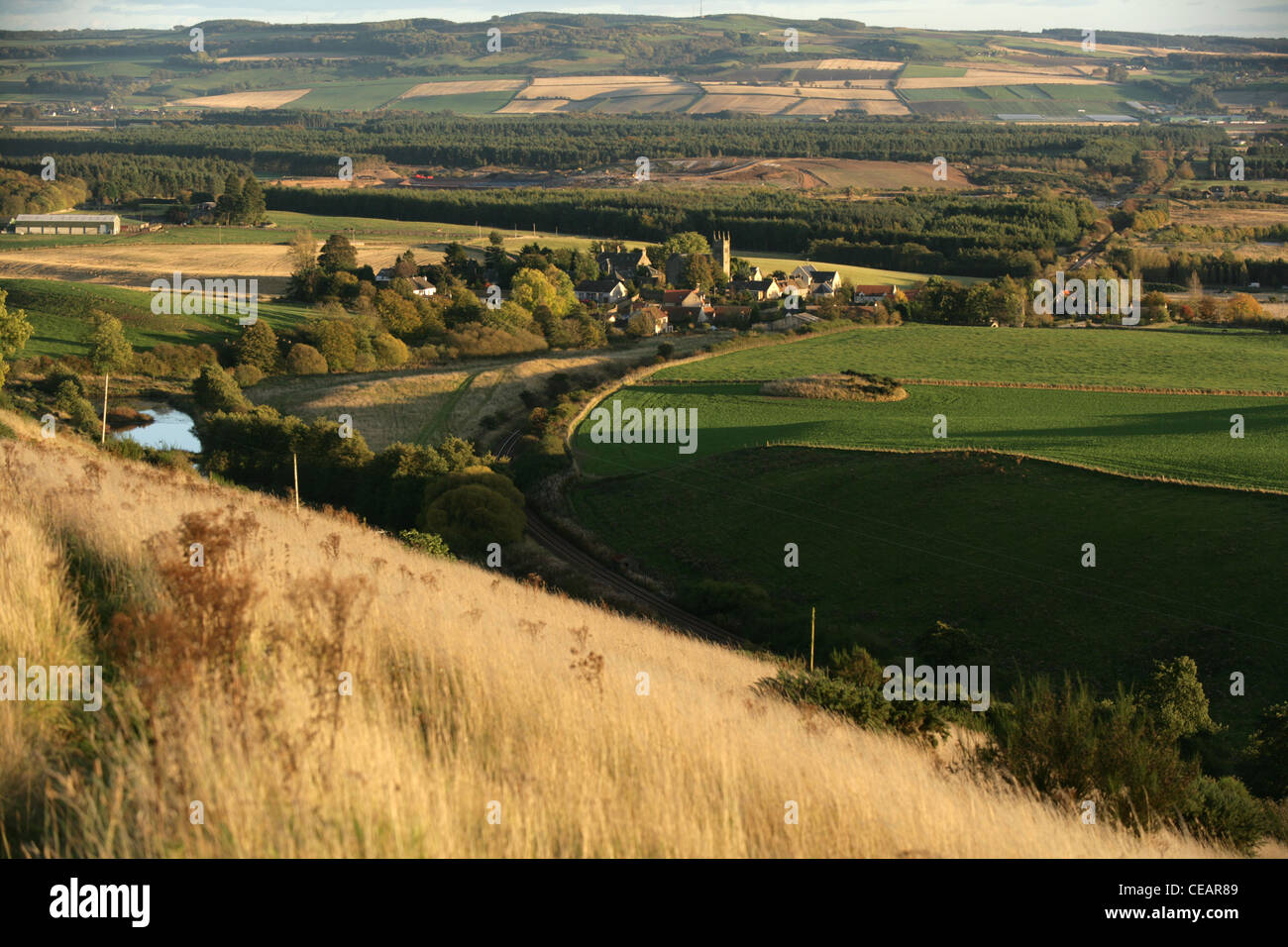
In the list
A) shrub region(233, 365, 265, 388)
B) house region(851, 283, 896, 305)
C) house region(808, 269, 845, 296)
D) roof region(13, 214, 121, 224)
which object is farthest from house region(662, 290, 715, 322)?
roof region(13, 214, 121, 224)

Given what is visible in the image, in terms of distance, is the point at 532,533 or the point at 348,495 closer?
the point at 532,533

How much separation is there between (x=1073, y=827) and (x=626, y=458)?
37.3m

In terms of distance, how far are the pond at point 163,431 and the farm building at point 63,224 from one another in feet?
191

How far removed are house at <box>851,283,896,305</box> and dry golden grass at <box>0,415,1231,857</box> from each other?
80.9 meters

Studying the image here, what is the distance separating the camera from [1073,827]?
27.4 feet

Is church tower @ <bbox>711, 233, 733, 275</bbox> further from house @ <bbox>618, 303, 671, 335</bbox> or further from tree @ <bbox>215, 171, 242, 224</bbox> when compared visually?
tree @ <bbox>215, 171, 242, 224</bbox>

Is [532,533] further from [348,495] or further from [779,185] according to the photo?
[779,185]

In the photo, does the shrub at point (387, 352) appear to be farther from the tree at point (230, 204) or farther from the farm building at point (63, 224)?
the tree at point (230, 204)

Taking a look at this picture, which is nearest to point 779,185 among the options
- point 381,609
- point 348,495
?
point 348,495

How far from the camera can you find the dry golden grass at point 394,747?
504cm

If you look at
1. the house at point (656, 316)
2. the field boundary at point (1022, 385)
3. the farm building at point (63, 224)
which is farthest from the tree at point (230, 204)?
the field boundary at point (1022, 385)

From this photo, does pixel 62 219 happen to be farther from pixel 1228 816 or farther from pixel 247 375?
pixel 1228 816

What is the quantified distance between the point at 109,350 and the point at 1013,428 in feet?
152

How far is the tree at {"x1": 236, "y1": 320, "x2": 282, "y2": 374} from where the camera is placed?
6259cm
